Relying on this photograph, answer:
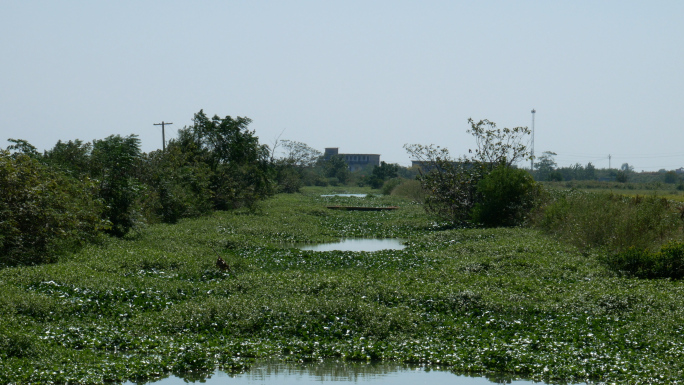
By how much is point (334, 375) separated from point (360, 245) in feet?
54.6

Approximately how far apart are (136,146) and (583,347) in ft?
63.7

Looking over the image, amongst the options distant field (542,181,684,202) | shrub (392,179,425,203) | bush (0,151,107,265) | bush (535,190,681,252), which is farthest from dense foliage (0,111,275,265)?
distant field (542,181,684,202)

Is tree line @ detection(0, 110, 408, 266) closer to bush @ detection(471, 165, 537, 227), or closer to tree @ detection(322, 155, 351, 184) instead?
bush @ detection(471, 165, 537, 227)

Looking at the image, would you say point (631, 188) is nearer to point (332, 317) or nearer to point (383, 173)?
point (383, 173)

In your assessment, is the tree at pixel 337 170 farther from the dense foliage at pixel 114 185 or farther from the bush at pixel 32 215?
the bush at pixel 32 215

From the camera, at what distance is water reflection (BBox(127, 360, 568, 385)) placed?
26.6ft

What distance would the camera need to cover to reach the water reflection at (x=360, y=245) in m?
23.4

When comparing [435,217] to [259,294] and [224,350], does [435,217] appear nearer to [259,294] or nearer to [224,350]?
[259,294]

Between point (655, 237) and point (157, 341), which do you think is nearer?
point (157, 341)

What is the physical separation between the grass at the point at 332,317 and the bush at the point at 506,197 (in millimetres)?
11823

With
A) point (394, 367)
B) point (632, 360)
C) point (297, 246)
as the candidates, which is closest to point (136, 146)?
point (297, 246)

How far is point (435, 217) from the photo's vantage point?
1366 inches

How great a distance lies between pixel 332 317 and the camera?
34.7 feet

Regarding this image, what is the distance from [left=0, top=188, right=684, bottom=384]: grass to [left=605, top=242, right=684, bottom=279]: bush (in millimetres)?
584
